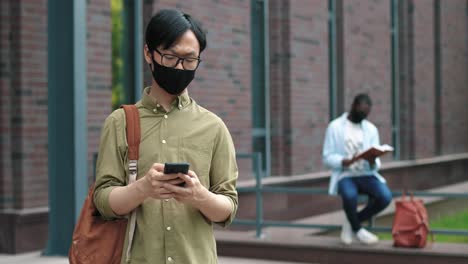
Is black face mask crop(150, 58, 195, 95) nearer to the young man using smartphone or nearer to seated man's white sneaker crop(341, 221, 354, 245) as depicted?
the young man using smartphone

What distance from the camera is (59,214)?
7.84 metres

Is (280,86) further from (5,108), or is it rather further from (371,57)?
(5,108)

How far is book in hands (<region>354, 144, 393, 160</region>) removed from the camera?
7.84 m

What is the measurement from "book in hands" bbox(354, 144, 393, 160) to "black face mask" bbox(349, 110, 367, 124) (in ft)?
1.81

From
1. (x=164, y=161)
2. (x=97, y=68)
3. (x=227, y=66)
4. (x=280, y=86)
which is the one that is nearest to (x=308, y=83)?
(x=280, y=86)

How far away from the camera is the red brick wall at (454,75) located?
2181 centimetres

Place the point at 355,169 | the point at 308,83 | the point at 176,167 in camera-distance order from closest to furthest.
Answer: the point at 176,167 < the point at 355,169 < the point at 308,83

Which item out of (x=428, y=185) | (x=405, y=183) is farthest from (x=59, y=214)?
(x=428, y=185)

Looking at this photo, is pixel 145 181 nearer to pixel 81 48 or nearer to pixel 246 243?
pixel 81 48

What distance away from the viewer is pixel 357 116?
8.51 meters

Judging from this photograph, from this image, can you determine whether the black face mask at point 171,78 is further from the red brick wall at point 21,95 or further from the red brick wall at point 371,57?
the red brick wall at point 371,57

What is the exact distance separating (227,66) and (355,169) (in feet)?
12.6

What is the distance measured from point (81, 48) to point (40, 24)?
1361 millimetres

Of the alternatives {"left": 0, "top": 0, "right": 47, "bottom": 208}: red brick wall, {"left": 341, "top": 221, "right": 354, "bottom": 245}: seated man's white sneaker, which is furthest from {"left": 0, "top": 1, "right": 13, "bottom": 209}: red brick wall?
{"left": 341, "top": 221, "right": 354, "bottom": 245}: seated man's white sneaker
